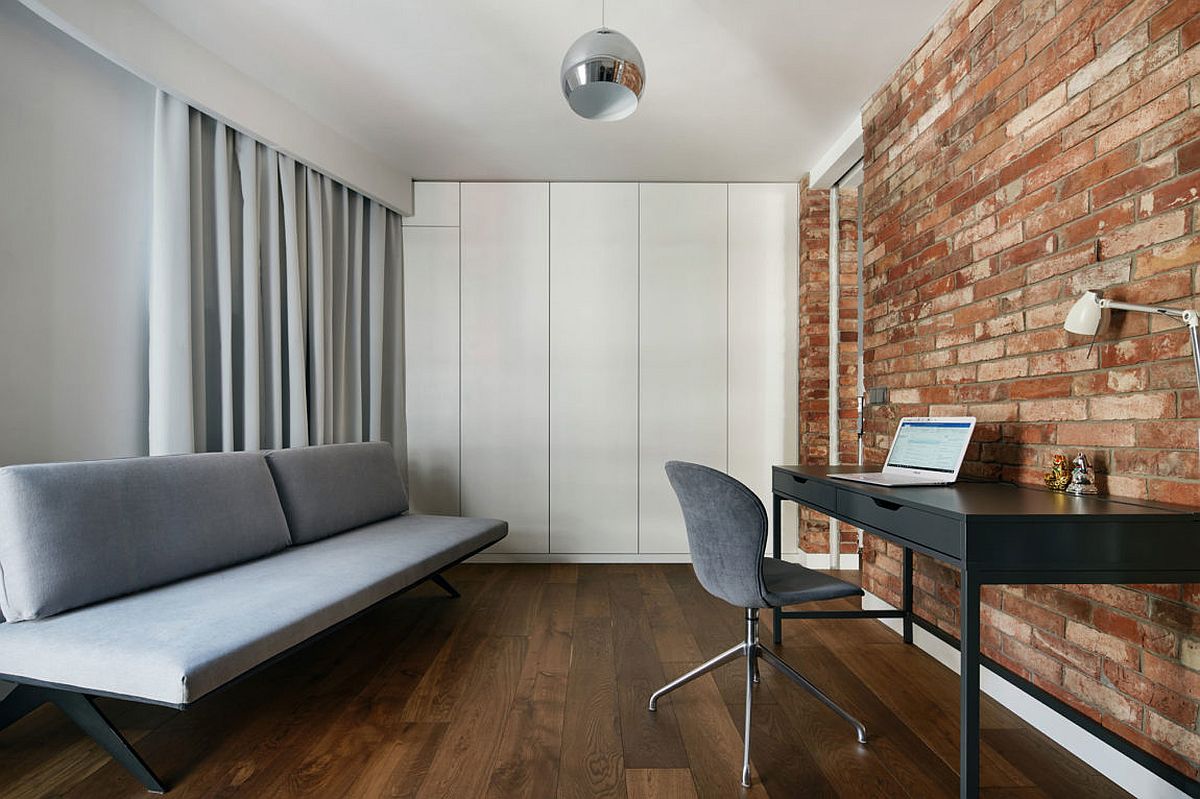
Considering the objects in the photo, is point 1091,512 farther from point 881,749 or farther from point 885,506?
point 881,749

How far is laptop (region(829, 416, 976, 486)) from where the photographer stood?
215 cm

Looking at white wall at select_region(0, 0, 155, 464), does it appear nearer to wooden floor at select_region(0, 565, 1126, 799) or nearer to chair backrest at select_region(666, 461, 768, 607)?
wooden floor at select_region(0, 565, 1126, 799)

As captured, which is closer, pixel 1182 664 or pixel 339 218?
pixel 1182 664

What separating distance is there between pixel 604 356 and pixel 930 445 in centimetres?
240

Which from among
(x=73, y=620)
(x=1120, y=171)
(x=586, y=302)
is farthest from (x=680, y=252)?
(x=73, y=620)

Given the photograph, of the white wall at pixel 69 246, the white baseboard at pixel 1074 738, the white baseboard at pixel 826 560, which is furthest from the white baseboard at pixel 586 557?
the white wall at pixel 69 246

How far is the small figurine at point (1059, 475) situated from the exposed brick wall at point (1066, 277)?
0.09 m

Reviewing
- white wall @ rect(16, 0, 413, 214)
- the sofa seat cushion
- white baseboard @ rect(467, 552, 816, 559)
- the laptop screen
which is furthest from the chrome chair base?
white wall @ rect(16, 0, 413, 214)

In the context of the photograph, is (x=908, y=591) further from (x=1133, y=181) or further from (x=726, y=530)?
(x=1133, y=181)

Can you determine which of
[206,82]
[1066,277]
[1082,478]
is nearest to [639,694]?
[1082,478]

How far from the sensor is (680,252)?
14.4 ft

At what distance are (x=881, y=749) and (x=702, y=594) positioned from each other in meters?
1.73

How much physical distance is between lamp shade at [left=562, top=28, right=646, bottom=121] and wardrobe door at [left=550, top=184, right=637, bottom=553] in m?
2.11

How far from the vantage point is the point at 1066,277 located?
6.28 ft
